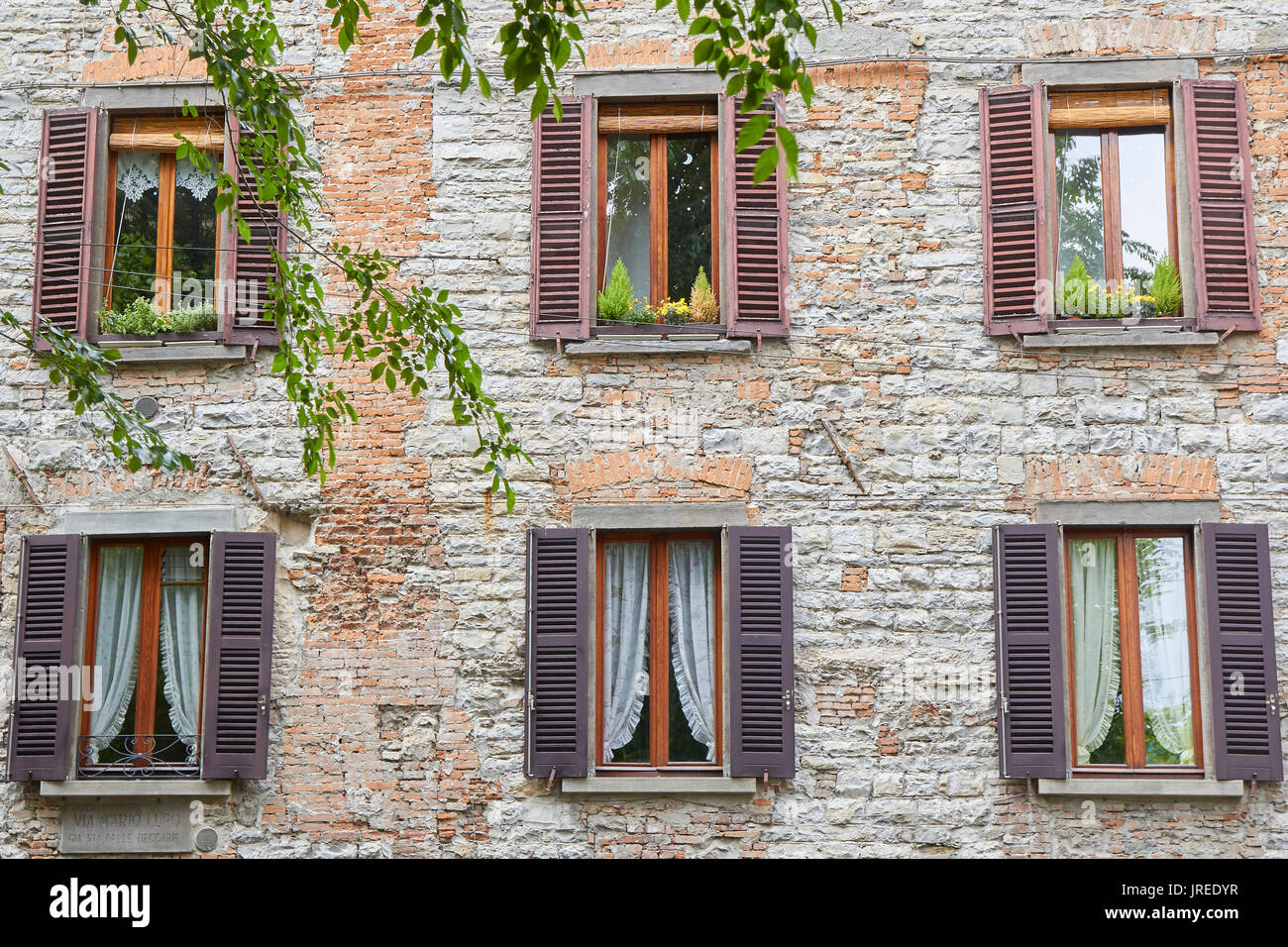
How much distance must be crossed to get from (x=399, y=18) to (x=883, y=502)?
4750 millimetres

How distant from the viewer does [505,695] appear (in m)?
8.63

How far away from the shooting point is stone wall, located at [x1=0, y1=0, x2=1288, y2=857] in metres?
8.46

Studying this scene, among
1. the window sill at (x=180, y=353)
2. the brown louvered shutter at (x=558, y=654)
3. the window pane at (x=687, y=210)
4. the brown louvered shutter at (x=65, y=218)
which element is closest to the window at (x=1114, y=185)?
the window pane at (x=687, y=210)

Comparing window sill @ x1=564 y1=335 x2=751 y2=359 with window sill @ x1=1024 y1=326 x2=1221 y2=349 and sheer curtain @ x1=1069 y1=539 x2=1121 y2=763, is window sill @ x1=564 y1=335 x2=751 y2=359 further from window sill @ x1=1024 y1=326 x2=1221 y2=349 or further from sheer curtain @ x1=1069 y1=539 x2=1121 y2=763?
sheer curtain @ x1=1069 y1=539 x2=1121 y2=763

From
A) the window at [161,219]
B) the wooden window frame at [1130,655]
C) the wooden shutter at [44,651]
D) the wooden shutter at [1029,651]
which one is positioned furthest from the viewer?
the window at [161,219]

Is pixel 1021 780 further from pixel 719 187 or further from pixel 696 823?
pixel 719 187

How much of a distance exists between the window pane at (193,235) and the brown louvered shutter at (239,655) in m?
1.77

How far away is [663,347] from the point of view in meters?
8.85

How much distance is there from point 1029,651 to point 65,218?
705 centimetres

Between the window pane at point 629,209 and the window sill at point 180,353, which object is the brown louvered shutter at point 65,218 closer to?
the window sill at point 180,353

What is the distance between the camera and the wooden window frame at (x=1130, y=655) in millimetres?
8414

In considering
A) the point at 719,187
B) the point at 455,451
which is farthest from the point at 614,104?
the point at 455,451

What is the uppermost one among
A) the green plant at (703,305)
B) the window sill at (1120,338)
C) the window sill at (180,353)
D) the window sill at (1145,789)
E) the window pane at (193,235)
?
the window pane at (193,235)

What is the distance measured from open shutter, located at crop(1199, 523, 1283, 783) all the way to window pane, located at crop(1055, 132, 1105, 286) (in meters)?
1.95
